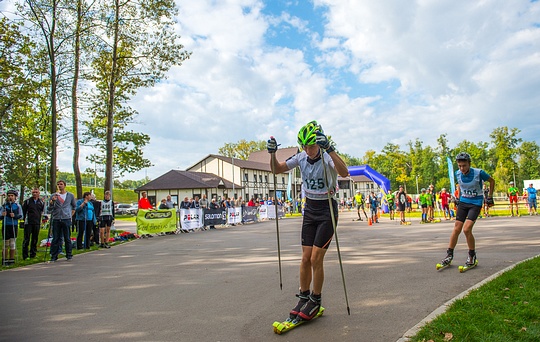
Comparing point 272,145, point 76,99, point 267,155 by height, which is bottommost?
point 272,145

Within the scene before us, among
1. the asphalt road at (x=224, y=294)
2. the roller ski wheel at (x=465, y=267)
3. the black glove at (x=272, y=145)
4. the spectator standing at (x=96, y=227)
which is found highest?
the black glove at (x=272, y=145)

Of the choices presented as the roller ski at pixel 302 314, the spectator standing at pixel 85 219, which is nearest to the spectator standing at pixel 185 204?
the spectator standing at pixel 85 219

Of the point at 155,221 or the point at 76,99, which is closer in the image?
the point at 155,221

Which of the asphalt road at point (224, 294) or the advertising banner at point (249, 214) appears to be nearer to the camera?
the asphalt road at point (224, 294)

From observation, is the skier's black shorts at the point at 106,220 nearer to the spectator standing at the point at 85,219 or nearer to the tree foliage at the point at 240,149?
the spectator standing at the point at 85,219

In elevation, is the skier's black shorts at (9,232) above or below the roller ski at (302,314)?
above

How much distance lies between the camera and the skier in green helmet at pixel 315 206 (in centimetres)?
441

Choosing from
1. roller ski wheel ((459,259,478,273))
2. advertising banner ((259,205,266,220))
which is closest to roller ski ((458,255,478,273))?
roller ski wheel ((459,259,478,273))

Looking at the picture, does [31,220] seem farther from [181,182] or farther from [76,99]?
[181,182]

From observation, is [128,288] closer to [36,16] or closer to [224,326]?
[224,326]

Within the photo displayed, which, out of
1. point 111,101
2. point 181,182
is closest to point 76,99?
point 111,101

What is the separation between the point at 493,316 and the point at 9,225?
10.7m

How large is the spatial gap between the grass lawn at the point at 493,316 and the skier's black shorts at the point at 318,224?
4.40ft

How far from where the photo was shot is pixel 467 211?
23.5 feet
